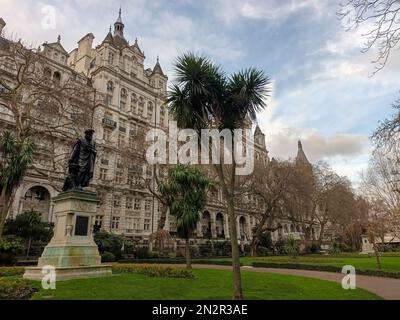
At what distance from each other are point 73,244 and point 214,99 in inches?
338

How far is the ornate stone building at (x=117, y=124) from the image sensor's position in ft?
122

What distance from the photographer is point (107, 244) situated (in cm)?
2931

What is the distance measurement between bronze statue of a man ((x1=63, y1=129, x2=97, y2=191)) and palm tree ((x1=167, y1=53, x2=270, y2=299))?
6.29 m

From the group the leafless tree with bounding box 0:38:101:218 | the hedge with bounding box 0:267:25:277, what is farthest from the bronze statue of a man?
the leafless tree with bounding box 0:38:101:218

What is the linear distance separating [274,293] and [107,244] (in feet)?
71.5

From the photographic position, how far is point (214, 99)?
425 inches

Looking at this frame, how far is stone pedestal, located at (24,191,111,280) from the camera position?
12711 millimetres

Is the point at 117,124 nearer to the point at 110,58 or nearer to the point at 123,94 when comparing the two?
the point at 123,94

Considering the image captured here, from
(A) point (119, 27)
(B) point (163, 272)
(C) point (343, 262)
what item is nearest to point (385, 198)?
(C) point (343, 262)

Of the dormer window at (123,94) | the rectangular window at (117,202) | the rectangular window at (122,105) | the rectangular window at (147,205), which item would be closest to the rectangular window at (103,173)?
the rectangular window at (117,202)

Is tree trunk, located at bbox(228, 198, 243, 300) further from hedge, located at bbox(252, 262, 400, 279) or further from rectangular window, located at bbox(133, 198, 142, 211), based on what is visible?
rectangular window, located at bbox(133, 198, 142, 211)

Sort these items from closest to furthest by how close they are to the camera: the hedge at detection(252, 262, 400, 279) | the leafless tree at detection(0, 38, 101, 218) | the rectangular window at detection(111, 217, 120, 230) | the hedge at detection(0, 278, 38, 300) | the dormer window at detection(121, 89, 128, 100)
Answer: the hedge at detection(0, 278, 38, 300) < the hedge at detection(252, 262, 400, 279) < the leafless tree at detection(0, 38, 101, 218) < the rectangular window at detection(111, 217, 120, 230) < the dormer window at detection(121, 89, 128, 100)
